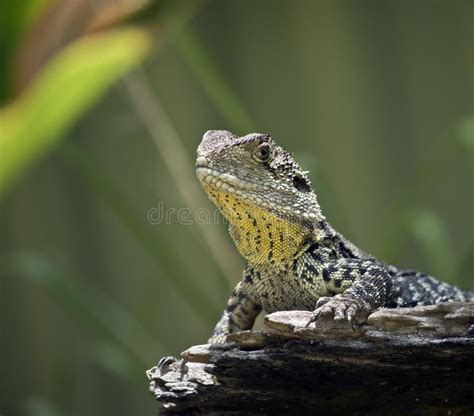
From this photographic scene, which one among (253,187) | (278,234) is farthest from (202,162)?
(278,234)

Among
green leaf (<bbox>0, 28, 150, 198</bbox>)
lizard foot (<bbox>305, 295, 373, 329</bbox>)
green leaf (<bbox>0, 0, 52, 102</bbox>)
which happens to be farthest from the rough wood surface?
green leaf (<bbox>0, 0, 52, 102</bbox>)

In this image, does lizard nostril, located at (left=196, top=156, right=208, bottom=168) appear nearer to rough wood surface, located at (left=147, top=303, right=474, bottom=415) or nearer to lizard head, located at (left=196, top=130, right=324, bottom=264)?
lizard head, located at (left=196, top=130, right=324, bottom=264)

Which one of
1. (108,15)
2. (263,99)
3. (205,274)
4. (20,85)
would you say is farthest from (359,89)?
(20,85)

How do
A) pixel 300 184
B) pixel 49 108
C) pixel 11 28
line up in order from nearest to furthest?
pixel 49 108 → pixel 11 28 → pixel 300 184

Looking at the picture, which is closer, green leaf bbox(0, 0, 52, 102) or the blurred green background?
green leaf bbox(0, 0, 52, 102)

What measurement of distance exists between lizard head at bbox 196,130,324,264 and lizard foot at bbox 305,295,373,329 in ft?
1.55

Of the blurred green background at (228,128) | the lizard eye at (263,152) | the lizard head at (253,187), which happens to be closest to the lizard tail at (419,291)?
the lizard head at (253,187)

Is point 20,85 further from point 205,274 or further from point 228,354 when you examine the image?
point 205,274

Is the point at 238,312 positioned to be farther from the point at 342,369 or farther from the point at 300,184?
the point at 342,369

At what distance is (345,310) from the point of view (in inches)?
91.7

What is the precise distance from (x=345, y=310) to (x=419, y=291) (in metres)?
0.78

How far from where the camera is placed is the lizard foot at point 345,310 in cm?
231

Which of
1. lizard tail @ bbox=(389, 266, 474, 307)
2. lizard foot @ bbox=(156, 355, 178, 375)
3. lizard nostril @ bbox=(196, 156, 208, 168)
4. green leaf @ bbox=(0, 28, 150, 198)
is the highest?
green leaf @ bbox=(0, 28, 150, 198)

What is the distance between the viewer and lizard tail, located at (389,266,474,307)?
2945mm
